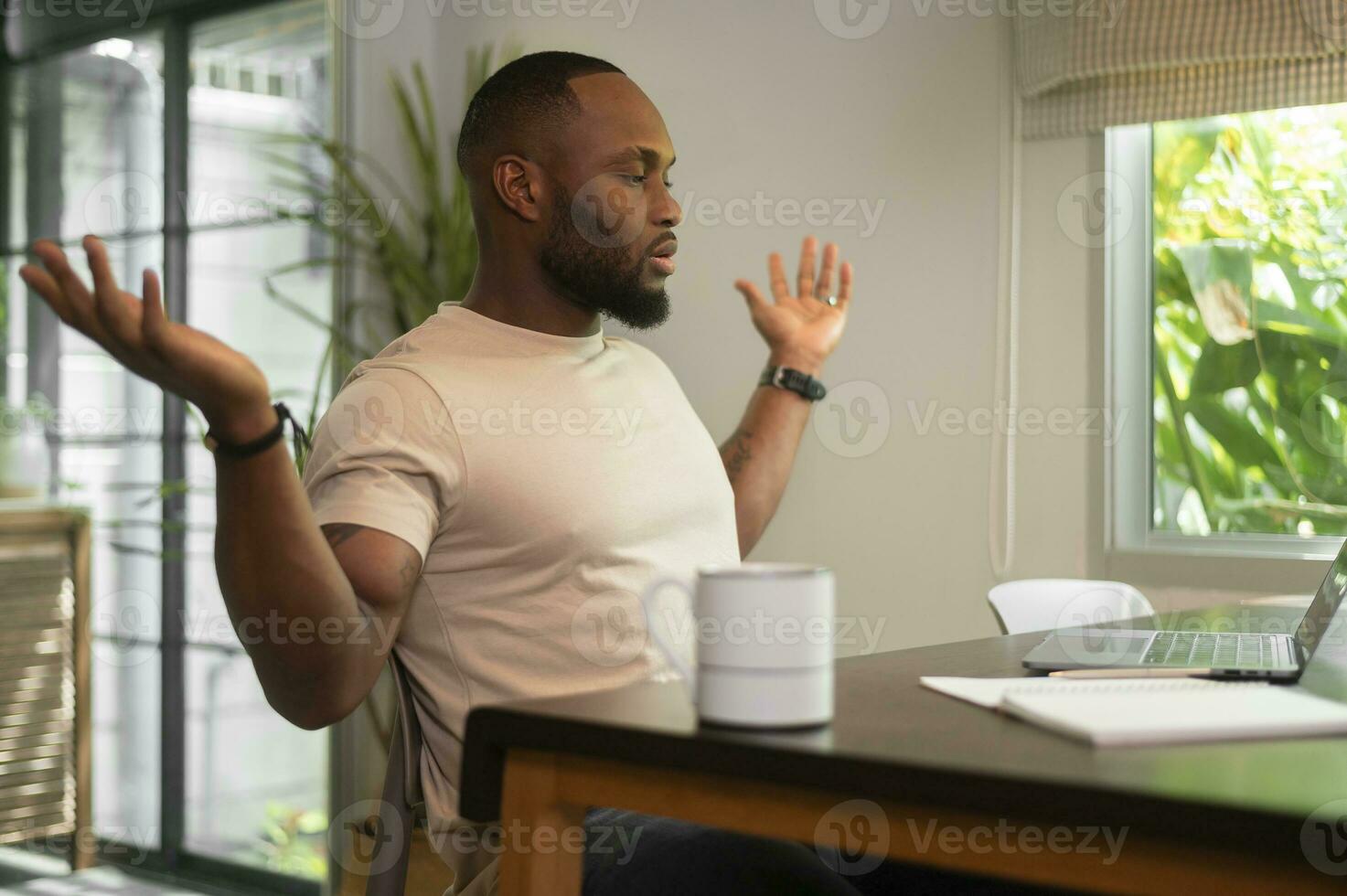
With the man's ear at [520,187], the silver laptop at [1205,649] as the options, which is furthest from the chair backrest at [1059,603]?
the man's ear at [520,187]

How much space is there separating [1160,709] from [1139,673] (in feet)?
0.78

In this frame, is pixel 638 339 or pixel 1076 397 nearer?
pixel 1076 397

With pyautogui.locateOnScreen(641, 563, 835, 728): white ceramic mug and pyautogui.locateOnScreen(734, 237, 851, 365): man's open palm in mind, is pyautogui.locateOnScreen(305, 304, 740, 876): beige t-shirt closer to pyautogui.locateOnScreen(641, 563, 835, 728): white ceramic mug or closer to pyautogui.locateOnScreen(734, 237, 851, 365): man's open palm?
pyautogui.locateOnScreen(641, 563, 835, 728): white ceramic mug

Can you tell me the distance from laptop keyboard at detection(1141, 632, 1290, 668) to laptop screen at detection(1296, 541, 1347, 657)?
2 centimetres

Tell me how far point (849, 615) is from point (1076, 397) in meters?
0.69

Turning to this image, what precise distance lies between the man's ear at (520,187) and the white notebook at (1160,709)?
0.90 meters

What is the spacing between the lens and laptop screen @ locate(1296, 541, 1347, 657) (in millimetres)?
1154

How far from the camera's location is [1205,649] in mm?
1210

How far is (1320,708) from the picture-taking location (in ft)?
2.72

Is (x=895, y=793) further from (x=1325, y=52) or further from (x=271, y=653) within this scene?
(x=1325, y=52)

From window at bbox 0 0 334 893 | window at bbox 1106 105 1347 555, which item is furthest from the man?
window at bbox 0 0 334 893

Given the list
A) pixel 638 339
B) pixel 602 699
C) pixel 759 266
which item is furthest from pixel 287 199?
pixel 602 699

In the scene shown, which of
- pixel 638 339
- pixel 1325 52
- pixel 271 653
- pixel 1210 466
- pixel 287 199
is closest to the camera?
pixel 271 653

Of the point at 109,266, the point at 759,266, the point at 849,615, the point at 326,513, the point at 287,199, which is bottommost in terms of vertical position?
the point at 849,615
